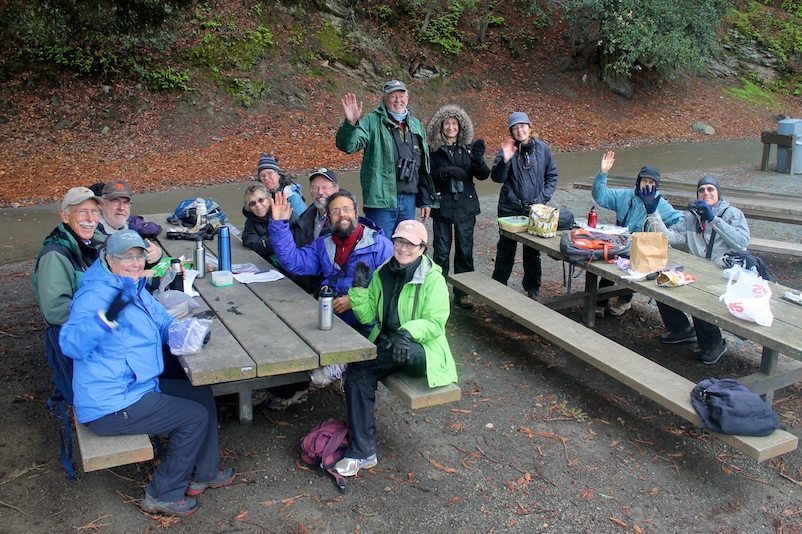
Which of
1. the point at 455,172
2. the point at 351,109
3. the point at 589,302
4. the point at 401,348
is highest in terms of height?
the point at 351,109

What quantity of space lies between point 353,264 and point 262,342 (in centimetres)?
117

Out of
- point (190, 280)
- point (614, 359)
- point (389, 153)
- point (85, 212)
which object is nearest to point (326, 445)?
point (190, 280)

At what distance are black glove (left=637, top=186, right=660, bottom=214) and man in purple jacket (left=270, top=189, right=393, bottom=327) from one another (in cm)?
246

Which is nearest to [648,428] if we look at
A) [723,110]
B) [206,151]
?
[206,151]

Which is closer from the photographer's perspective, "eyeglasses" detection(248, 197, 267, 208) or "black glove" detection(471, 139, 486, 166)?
→ "eyeglasses" detection(248, 197, 267, 208)

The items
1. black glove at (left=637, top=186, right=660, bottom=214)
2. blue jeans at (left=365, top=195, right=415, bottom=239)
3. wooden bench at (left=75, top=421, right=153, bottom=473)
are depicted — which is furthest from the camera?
blue jeans at (left=365, top=195, right=415, bottom=239)

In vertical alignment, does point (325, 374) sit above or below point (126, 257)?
below

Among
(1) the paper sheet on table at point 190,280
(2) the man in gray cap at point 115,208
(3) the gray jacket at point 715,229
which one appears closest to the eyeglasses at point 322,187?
(1) the paper sheet on table at point 190,280

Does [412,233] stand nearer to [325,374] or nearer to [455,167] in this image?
[325,374]

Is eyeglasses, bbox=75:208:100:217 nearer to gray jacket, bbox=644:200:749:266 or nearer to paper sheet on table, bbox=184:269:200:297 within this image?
paper sheet on table, bbox=184:269:200:297

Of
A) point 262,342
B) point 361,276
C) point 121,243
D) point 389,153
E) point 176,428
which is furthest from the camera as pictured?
point 389,153

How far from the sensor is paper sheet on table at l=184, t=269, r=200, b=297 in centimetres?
462

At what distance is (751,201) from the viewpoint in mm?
8227

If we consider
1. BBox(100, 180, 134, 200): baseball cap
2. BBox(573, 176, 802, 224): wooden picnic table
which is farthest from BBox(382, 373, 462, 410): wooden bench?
BBox(573, 176, 802, 224): wooden picnic table
